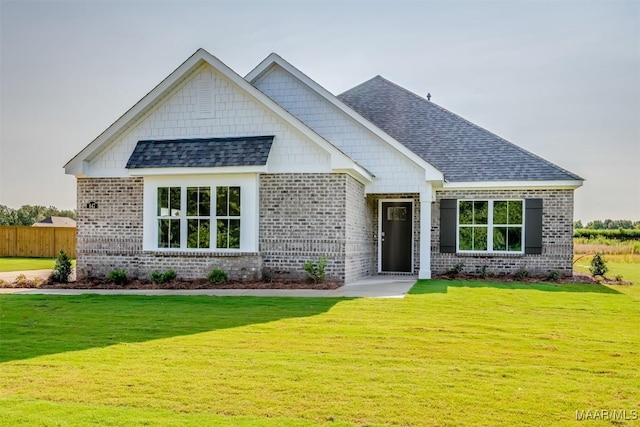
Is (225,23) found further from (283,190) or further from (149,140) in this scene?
(283,190)

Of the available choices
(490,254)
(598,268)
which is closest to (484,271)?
(490,254)

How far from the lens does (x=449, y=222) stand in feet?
56.9

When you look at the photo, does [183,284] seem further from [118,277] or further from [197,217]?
[118,277]

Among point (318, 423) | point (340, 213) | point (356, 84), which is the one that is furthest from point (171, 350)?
point (356, 84)

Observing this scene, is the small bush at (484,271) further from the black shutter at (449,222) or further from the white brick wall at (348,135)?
the white brick wall at (348,135)

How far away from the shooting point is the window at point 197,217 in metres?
14.2

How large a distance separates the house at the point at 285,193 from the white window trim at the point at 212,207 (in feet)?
0.10

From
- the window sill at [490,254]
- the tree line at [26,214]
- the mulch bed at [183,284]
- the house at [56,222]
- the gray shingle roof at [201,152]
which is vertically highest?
the gray shingle roof at [201,152]

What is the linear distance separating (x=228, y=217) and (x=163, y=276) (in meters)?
2.34

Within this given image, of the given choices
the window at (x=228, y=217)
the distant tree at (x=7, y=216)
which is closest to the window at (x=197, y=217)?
the window at (x=228, y=217)

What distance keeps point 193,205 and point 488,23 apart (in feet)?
30.7

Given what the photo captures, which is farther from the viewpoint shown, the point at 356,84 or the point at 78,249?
the point at 356,84

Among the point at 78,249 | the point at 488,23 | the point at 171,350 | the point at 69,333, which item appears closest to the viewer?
the point at 171,350

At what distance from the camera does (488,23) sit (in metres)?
14.4
